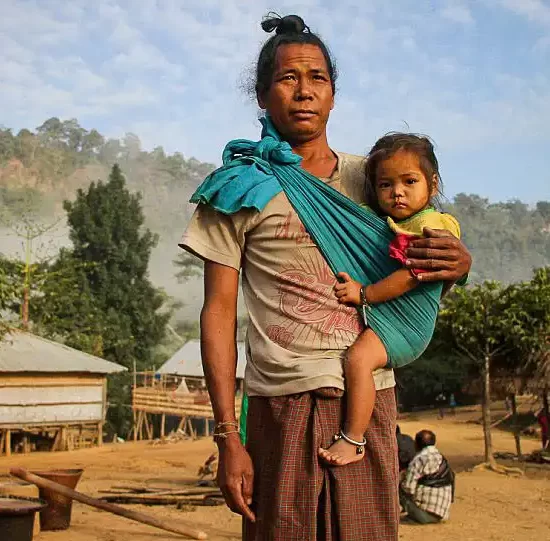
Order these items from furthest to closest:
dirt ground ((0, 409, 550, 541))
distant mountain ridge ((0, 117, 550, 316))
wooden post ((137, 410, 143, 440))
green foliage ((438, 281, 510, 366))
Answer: distant mountain ridge ((0, 117, 550, 316))
wooden post ((137, 410, 143, 440))
green foliage ((438, 281, 510, 366))
dirt ground ((0, 409, 550, 541))

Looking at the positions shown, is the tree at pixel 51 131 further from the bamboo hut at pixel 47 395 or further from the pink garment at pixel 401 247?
the pink garment at pixel 401 247

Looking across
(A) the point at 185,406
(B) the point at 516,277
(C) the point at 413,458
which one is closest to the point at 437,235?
(C) the point at 413,458

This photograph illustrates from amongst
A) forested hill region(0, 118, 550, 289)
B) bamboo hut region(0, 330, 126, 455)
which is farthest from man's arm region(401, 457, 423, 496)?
forested hill region(0, 118, 550, 289)

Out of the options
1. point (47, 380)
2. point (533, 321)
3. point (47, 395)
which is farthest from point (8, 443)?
point (533, 321)

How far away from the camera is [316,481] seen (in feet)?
6.17

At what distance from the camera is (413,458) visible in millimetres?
8836

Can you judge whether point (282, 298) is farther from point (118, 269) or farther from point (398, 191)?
point (118, 269)

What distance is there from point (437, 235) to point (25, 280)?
2560cm

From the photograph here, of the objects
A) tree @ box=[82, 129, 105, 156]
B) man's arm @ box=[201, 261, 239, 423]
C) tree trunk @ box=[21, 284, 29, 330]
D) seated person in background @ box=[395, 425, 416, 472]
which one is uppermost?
tree @ box=[82, 129, 105, 156]

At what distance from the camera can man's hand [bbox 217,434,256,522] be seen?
1941mm

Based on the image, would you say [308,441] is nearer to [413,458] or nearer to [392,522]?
[392,522]

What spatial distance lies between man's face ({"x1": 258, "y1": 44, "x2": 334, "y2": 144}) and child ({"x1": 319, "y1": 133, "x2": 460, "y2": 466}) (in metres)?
0.19

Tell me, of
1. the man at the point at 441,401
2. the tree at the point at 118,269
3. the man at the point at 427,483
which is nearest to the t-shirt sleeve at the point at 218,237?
the man at the point at 427,483

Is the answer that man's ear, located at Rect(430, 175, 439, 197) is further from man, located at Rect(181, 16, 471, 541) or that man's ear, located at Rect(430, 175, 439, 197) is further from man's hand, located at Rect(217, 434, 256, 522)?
man's hand, located at Rect(217, 434, 256, 522)
